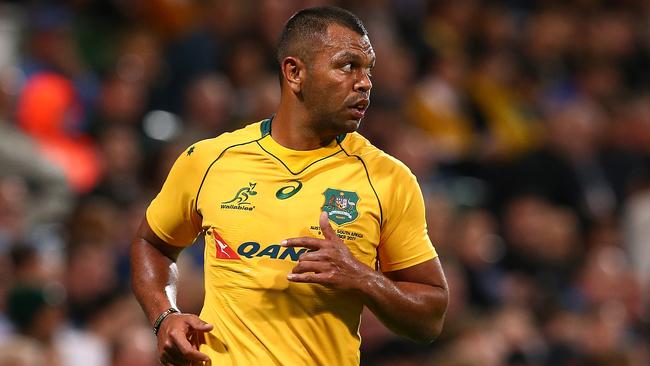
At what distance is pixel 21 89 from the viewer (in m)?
8.98

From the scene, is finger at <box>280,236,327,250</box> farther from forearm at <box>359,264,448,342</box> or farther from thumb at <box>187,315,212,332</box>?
thumb at <box>187,315,212,332</box>

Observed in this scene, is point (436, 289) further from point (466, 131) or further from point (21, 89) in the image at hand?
point (466, 131)

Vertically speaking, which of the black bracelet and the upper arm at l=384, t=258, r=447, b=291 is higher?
the upper arm at l=384, t=258, r=447, b=291

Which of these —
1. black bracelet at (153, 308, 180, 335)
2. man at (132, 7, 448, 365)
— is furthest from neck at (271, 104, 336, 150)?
black bracelet at (153, 308, 180, 335)

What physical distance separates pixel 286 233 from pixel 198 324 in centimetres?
40

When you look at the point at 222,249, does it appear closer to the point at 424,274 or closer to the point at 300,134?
the point at 300,134

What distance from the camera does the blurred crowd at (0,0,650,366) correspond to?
7.52 metres

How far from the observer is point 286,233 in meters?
3.91

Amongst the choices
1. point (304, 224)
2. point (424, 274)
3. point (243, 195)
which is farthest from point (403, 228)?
point (243, 195)

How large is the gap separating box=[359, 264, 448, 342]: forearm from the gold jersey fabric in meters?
0.11

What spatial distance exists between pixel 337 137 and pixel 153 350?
3.18 metres

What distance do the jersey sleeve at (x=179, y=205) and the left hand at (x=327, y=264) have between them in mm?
492

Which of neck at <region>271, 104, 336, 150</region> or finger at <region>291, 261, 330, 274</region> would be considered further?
neck at <region>271, 104, 336, 150</region>

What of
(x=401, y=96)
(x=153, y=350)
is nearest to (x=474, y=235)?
(x=401, y=96)
